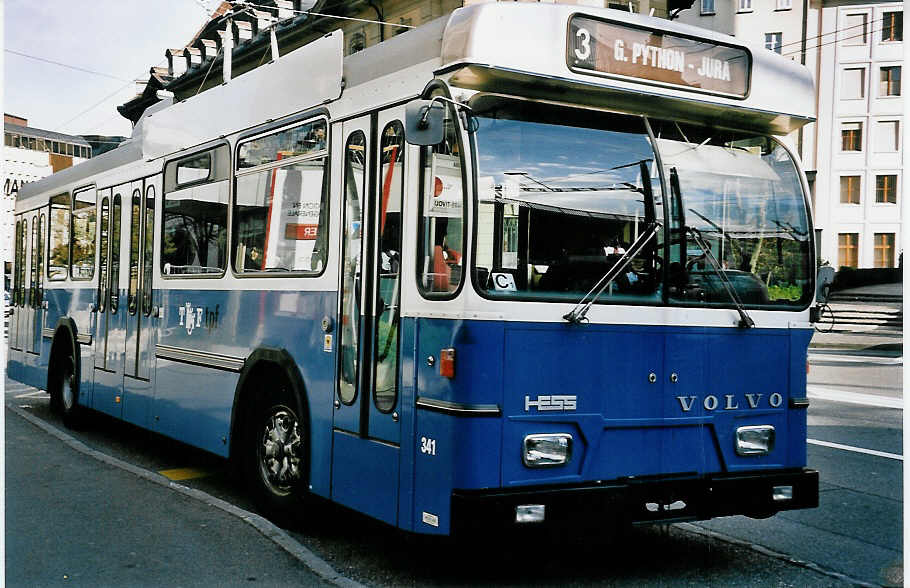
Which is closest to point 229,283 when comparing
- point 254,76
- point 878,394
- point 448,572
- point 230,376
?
point 230,376

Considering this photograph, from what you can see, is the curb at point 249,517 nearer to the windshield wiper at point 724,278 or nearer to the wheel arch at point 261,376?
the wheel arch at point 261,376

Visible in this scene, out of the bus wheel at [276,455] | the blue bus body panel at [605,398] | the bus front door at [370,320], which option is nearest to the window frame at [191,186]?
the bus wheel at [276,455]

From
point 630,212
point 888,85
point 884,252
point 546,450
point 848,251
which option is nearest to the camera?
point 546,450

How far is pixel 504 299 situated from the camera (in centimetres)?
495

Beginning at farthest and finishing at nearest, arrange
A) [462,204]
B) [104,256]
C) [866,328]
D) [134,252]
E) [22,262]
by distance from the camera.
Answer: [866,328] → [22,262] → [104,256] → [134,252] → [462,204]

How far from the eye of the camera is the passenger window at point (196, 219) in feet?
25.3

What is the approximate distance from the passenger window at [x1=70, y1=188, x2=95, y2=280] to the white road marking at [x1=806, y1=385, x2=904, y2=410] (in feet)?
31.4

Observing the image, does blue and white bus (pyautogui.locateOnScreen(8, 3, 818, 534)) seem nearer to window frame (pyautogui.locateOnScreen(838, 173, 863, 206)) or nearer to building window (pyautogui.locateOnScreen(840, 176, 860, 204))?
window frame (pyautogui.locateOnScreen(838, 173, 863, 206))

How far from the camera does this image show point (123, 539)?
6320mm

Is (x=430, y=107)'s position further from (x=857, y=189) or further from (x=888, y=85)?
(x=888, y=85)

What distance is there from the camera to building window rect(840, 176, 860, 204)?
174 ft

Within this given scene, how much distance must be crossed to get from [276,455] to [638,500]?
2676 millimetres

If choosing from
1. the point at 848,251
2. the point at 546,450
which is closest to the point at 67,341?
the point at 546,450

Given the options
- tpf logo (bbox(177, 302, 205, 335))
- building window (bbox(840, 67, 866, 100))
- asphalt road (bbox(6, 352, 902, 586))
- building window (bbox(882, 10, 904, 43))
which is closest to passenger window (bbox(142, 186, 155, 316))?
tpf logo (bbox(177, 302, 205, 335))
